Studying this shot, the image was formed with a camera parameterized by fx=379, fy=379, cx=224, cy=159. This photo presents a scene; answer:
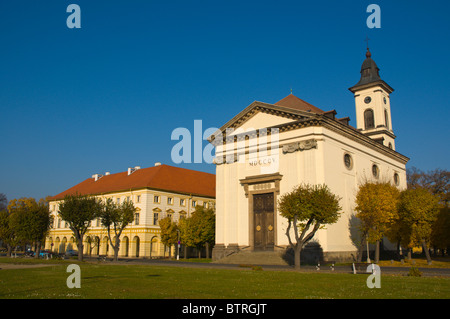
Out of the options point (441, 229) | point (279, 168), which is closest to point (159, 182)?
point (279, 168)

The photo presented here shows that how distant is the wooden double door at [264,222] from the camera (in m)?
37.2

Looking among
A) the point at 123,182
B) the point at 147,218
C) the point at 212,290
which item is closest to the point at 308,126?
the point at 212,290

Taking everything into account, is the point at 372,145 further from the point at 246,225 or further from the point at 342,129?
the point at 246,225

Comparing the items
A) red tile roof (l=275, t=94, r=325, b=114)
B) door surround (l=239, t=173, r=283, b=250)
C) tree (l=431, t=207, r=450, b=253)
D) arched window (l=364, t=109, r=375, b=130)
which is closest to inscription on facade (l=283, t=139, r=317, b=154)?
door surround (l=239, t=173, r=283, b=250)

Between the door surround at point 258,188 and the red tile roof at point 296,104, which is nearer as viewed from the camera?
the door surround at point 258,188

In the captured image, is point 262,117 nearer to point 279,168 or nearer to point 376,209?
point 279,168

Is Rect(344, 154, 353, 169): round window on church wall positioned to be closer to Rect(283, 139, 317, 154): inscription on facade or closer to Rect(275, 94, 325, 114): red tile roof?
Rect(283, 139, 317, 154): inscription on facade

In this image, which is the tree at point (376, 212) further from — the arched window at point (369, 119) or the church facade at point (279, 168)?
the arched window at point (369, 119)

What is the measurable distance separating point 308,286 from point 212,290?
3.82 metres

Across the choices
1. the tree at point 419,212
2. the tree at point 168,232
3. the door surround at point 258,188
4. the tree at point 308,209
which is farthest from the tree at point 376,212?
the tree at point 168,232

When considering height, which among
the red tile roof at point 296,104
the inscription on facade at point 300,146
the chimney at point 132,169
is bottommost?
the inscription on facade at point 300,146

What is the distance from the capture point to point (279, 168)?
37312mm

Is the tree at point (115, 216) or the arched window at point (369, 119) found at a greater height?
the arched window at point (369, 119)

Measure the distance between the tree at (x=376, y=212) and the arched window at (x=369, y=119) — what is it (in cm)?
1849
